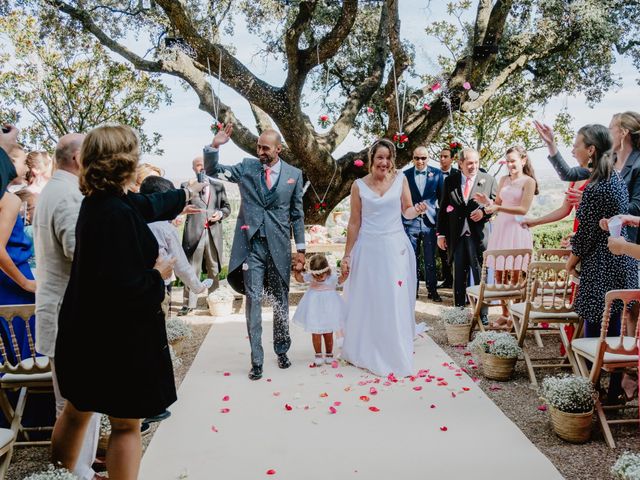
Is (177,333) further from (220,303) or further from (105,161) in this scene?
(105,161)

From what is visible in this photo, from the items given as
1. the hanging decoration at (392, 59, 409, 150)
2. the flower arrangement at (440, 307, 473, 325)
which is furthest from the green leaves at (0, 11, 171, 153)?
the flower arrangement at (440, 307, 473, 325)

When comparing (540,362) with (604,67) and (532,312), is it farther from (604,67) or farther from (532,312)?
(604,67)

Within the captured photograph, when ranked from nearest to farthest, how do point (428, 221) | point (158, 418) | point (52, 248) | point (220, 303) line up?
point (52, 248) < point (158, 418) < point (220, 303) < point (428, 221)

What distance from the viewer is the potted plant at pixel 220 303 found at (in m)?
7.18

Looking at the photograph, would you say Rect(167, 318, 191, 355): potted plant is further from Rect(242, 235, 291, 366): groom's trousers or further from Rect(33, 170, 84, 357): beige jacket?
Rect(33, 170, 84, 357): beige jacket

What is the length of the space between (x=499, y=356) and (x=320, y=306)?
160 cm

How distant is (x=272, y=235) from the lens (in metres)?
4.57

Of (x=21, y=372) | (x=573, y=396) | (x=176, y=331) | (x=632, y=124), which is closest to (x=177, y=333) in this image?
(x=176, y=331)

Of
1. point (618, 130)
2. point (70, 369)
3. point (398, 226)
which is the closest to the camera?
point (70, 369)

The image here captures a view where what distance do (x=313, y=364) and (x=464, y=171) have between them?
314 cm

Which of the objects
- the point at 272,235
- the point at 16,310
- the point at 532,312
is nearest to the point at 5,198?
the point at 16,310

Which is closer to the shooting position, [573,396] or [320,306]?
[573,396]

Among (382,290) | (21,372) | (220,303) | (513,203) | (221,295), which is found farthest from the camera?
(221,295)

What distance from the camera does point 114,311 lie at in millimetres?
2199
